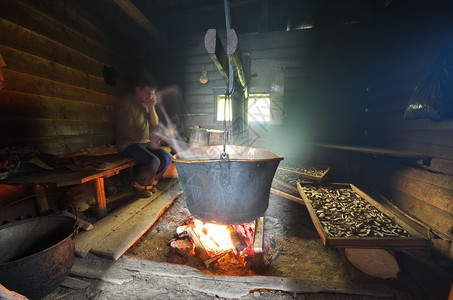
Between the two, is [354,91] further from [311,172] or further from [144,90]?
[144,90]

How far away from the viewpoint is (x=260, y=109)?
572 cm

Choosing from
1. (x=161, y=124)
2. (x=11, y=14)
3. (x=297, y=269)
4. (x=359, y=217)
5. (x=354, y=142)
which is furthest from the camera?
(x=161, y=124)

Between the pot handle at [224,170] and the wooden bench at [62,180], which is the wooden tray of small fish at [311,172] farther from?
the wooden bench at [62,180]

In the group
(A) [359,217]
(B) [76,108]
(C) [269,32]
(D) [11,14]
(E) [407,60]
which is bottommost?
(A) [359,217]

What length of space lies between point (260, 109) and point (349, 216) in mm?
3983

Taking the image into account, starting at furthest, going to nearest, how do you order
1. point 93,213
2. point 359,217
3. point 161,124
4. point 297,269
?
point 161,124 → point 93,213 → point 359,217 → point 297,269

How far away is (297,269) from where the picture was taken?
7.08ft

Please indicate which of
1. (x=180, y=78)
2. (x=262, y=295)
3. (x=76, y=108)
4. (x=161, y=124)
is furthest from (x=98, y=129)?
(x=262, y=295)

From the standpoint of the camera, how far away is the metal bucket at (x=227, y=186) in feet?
5.39

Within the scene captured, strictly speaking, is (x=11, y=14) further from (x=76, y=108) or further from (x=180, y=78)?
(x=180, y=78)

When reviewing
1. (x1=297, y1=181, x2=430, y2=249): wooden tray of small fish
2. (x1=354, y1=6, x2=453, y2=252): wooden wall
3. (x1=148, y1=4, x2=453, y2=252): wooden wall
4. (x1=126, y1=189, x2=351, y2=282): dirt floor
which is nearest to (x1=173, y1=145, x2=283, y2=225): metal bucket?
(x1=126, y1=189, x2=351, y2=282): dirt floor

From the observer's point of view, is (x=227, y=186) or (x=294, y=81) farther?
(x=294, y=81)

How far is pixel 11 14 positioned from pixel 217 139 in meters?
4.56

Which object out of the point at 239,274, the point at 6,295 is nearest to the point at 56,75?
the point at 6,295
